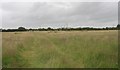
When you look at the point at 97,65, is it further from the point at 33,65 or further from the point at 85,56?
the point at 33,65

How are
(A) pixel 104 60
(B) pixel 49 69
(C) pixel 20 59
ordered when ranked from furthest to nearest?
(C) pixel 20 59 → (A) pixel 104 60 → (B) pixel 49 69

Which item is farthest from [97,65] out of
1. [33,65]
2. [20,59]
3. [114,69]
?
[20,59]

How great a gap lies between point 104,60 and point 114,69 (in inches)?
51.4

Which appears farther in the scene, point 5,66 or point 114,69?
point 5,66

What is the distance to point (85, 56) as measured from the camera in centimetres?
1329

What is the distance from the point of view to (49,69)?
35.6 ft

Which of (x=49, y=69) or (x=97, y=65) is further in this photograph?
(x=97, y=65)

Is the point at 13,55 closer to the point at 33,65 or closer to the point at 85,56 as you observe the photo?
the point at 33,65

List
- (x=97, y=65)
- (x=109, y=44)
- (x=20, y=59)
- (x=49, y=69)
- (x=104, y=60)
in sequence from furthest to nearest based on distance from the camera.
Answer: (x=109, y=44)
(x=20, y=59)
(x=104, y=60)
(x=97, y=65)
(x=49, y=69)

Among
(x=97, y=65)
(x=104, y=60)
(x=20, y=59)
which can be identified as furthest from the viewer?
(x=20, y=59)

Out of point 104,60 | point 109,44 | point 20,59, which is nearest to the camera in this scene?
point 104,60

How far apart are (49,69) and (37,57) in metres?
3.30

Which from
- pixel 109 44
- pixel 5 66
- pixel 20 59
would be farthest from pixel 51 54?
pixel 109 44

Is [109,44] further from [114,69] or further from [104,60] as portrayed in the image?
[114,69]
